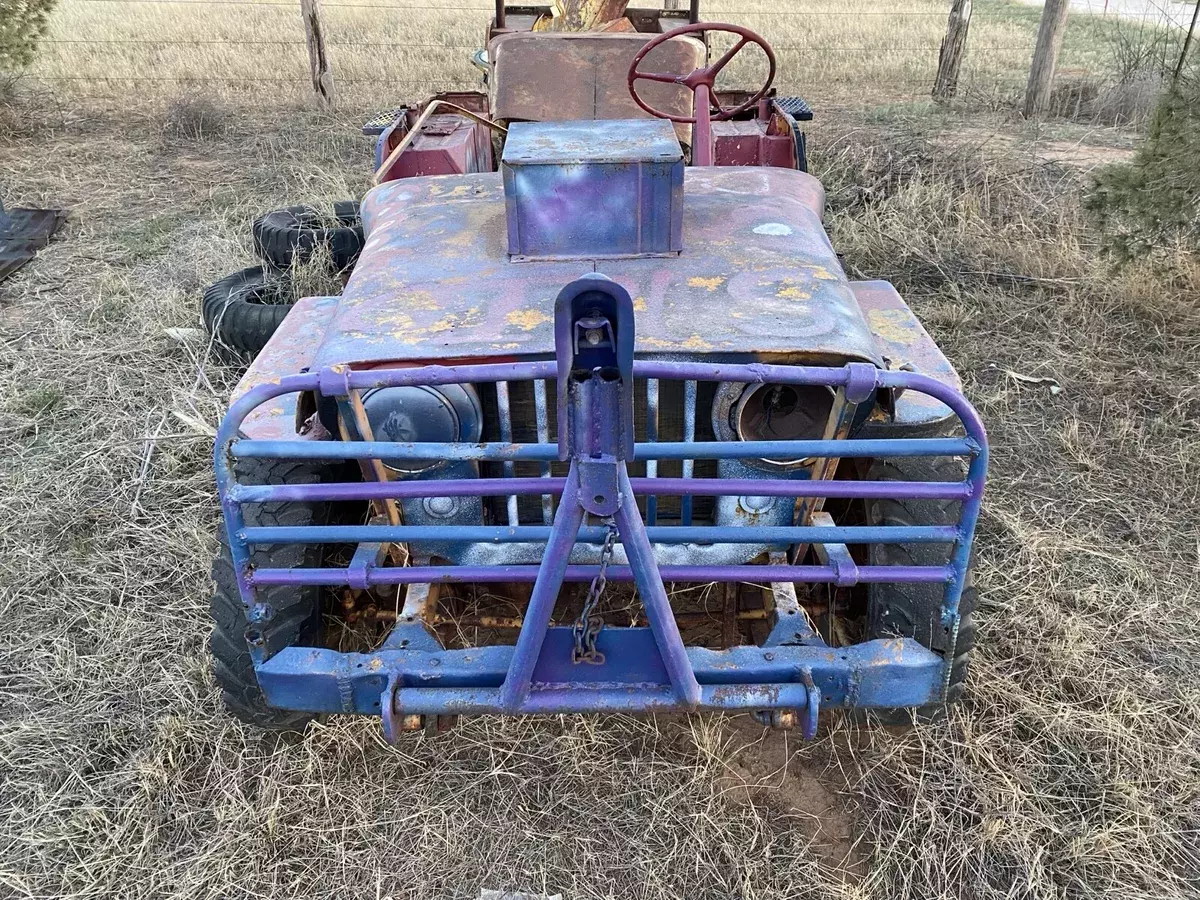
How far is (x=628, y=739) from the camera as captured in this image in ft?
8.49

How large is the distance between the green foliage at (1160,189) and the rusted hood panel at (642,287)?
96.9 inches

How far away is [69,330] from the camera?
4906 mm

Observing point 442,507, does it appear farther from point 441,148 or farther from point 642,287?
point 441,148

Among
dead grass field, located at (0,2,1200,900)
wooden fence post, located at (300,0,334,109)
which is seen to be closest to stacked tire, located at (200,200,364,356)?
dead grass field, located at (0,2,1200,900)

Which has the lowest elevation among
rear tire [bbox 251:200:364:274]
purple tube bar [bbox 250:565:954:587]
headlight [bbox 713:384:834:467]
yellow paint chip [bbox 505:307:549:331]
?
rear tire [bbox 251:200:364:274]

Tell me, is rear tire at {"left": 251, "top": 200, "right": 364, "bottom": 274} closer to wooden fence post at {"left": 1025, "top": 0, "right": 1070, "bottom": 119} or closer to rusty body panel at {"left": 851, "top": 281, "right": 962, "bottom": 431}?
rusty body panel at {"left": 851, "top": 281, "right": 962, "bottom": 431}

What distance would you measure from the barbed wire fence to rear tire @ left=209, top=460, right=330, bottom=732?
8.32m

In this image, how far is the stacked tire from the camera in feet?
14.0

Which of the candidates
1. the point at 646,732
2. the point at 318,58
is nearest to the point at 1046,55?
the point at 318,58

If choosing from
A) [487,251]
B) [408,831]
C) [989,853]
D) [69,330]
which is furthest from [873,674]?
[69,330]

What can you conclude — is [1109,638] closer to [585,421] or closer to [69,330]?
[585,421]

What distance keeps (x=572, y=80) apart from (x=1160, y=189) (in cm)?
292

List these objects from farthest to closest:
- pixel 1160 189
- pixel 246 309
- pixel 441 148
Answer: pixel 1160 189, pixel 246 309, pixel 441 148

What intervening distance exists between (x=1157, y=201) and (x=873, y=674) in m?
3.68
